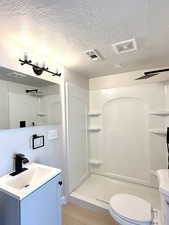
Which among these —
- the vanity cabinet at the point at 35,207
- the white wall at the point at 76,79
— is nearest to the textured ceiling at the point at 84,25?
the white wall at the point at 76,79

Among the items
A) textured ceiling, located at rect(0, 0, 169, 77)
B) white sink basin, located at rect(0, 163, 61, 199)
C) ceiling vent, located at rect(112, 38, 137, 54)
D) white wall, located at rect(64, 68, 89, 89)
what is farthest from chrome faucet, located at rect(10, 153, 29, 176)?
ceiling vent, located at rect(112, 38, 137, 54)

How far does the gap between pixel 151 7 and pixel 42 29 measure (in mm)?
928

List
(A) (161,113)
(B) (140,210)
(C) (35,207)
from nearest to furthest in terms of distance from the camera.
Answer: (C) (35,207)
(B) (140,210)
(A) (161,113)

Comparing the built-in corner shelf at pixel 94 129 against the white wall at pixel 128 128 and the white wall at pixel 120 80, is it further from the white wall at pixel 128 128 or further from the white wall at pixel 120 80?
the white wall at pixel 120 80

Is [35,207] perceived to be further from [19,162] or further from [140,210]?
[140,210]

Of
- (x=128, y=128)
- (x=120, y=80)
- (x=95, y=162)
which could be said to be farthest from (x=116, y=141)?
(x=120, y=80)

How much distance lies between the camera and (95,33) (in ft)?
4.39

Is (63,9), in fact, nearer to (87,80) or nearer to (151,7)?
(151,7)

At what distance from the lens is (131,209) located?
145cm

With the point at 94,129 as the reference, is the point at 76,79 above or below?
above

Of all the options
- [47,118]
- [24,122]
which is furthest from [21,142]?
[47,118]

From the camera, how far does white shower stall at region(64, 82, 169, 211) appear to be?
2.31 meters

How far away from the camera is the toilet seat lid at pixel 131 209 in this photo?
1319 millimetres

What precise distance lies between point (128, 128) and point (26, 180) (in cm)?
197
